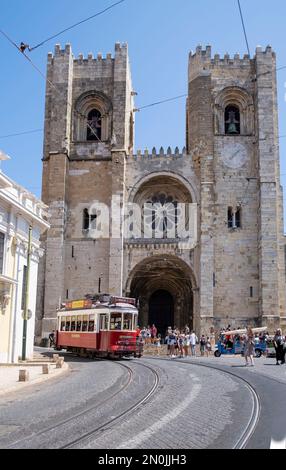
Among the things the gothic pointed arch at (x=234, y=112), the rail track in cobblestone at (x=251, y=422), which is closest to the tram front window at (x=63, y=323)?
the rail track in cobblestone at (x=251, y=422)

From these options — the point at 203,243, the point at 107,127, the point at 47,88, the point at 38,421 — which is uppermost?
the point at 47,88

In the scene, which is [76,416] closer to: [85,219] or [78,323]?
[78,323]

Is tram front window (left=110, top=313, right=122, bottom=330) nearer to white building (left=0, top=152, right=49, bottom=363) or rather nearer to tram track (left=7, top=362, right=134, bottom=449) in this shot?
white building (left=0, top=152, right=49, bottom=363)

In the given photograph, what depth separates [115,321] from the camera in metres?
19.9

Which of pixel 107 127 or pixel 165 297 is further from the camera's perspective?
pixel 165 297

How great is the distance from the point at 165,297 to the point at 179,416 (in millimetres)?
31646

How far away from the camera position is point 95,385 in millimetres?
11852

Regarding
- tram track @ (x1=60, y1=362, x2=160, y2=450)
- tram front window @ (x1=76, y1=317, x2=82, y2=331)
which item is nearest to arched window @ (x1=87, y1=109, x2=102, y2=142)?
tram front window @ (x1=76, y1=317, x2=82, y2=331)

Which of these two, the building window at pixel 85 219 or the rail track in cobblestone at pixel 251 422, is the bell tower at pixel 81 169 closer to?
the building window at pixel 85 219

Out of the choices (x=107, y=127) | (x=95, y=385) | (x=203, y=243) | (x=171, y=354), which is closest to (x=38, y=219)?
(x=171, y=354)

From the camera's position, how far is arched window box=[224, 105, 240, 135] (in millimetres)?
32938
